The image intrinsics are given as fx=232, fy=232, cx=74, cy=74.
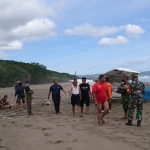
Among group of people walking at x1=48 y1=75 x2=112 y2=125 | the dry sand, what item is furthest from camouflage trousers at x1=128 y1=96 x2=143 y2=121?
group of people walking at x1=48 y1=75 x2=112 y2=125

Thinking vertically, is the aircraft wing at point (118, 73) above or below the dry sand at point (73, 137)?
above

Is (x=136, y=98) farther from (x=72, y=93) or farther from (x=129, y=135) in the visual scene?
(x=72, y=93)

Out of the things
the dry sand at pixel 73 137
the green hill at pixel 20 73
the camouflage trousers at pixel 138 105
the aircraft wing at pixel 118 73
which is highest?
the green hill at pixel 20 73

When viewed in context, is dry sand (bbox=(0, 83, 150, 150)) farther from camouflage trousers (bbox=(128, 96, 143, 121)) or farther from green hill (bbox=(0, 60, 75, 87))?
green hill (bbox=(0, 60, 75, 87))

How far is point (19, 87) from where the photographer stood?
12.6 meters

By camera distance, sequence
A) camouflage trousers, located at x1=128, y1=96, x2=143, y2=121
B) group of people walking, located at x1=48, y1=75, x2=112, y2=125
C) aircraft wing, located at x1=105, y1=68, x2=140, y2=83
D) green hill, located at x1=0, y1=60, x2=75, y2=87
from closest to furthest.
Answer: camouflage trousers, located at x1=128, y1=96, x2=143, y2=121, group of people walking, located at x1=48, y1=75, x2=112, y2=125, aircraft wing, located at x1=105, y1=68, x2=140, y2=83, green hill, located at x1=0, y1=60, x2=75, y2=87

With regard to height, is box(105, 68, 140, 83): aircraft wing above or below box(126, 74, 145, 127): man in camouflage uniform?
above

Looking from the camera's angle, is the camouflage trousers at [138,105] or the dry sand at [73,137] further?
the camouflage trousers at [138,105]

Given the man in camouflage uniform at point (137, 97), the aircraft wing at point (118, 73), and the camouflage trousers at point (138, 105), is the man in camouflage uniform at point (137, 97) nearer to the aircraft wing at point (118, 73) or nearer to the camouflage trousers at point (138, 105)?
the camouflage trousers at point (138, 105)

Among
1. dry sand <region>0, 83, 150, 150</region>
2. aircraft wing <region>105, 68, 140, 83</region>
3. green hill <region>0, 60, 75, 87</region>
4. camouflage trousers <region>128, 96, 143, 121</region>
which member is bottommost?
dry sand <region>0, 83, 150, 150</region>

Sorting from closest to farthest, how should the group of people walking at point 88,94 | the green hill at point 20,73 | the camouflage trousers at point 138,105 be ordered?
1. the camouflage trousers at point 138,105
2. the group of people walking at point 88,94
3. the green hill at point 20,73

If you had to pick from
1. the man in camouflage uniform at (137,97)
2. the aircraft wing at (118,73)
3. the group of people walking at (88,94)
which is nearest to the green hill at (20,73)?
the aircraft wing at (118,73)

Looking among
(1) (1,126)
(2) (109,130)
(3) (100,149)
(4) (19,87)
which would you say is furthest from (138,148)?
(4) (19,87)

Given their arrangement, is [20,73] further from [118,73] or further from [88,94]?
[88,94]
